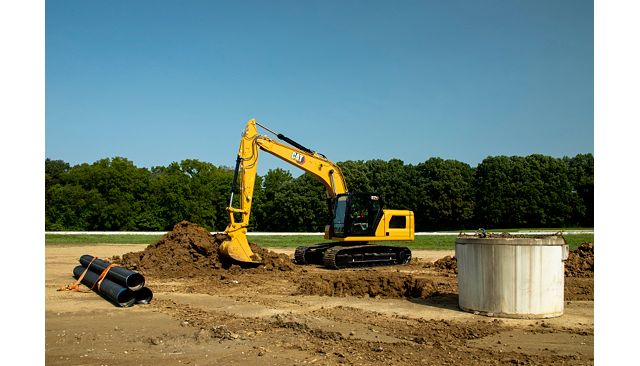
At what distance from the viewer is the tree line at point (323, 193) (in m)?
66.9

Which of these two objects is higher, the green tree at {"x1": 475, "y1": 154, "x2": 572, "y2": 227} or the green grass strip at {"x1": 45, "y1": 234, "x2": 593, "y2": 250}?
the green tree at {"x1": 475, "y1": 154, "x2": 572, "y2": 227}

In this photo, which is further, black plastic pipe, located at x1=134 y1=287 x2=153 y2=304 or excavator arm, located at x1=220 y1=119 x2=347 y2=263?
excavator arm, located at x1=220 y1=119 x2=347 y2=263

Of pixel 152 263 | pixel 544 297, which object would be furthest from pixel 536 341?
pixel 152 263

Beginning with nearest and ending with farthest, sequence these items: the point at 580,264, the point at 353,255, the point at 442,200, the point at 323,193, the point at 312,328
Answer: the point at 312,328, the point at 580,264, the point at 353,255, the point at 323,193, the point at 442,200

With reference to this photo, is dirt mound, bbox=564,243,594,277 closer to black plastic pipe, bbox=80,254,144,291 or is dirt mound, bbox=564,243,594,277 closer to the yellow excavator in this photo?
the yellow excavator

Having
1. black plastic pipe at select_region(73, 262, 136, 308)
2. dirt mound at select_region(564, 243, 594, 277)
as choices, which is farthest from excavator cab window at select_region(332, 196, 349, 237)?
black plastic pipe at select_region(73, 262, 136, 308)

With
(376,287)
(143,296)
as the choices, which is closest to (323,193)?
(376,287)

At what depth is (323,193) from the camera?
2672 inches

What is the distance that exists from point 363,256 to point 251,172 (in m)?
5.05

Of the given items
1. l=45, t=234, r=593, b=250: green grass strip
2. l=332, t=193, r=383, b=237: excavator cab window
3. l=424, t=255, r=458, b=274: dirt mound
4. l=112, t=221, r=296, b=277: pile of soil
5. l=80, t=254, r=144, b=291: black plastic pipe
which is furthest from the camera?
l=45, t=234, r=593, b=250: green grass strip

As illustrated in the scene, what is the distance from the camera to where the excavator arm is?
58.8 ft

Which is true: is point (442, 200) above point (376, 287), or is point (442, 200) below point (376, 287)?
above

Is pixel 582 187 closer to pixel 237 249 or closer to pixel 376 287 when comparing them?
pixel 237 249

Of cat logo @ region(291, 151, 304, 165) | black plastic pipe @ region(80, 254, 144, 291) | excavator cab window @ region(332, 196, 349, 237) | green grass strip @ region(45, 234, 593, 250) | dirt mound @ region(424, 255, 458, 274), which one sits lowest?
green grass strip @ region(45, 234, 593, 250)
